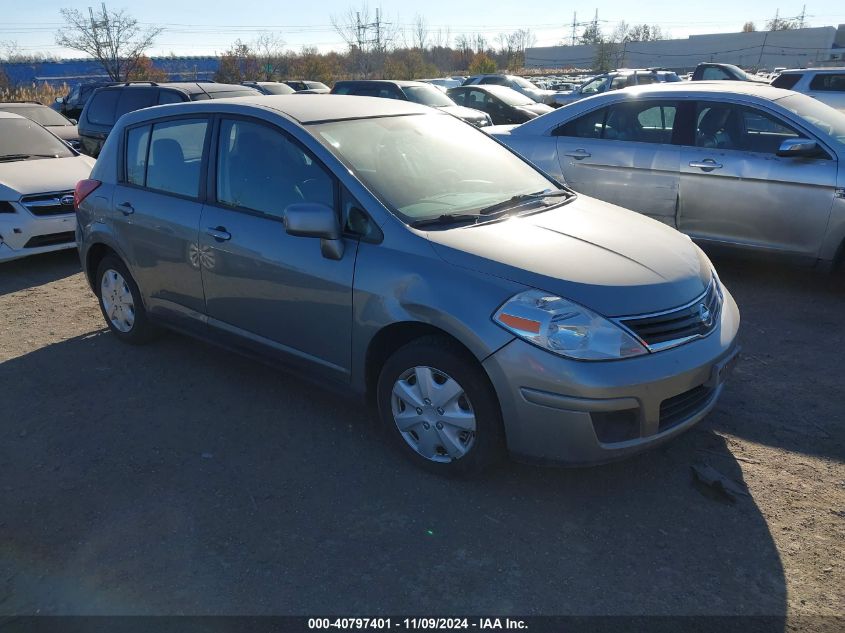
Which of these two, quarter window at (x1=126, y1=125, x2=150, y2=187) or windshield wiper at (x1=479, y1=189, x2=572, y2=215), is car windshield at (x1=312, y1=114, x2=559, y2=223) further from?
quarter window at (x1=126, y1=125, x2=150, y2=187)

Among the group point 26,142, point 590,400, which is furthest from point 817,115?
point 26,142

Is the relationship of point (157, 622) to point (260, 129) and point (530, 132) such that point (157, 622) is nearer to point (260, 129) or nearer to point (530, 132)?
point (260, 129)

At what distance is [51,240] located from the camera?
737cm

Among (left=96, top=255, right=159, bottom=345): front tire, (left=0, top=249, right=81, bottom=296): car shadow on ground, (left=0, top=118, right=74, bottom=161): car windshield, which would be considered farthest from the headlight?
(left=0, top=118, right=74, bottom=161): car windshield

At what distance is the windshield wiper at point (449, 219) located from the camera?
3.42 m

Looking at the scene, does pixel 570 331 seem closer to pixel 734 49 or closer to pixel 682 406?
pixel 682 406

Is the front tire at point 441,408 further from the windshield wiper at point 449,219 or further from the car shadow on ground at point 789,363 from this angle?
the car shadow on ground at point 789,363

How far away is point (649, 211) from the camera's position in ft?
20.9

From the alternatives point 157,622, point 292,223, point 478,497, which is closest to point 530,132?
point 292,223

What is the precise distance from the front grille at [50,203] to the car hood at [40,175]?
0.19 feet

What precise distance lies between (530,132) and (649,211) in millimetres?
1518

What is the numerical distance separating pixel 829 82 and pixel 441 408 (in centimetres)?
1731

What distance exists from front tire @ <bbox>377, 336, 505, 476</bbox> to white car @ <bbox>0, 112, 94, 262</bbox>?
5501mm

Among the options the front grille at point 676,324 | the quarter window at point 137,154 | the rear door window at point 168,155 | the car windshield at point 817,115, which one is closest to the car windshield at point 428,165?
the rear door window at point 168,155
